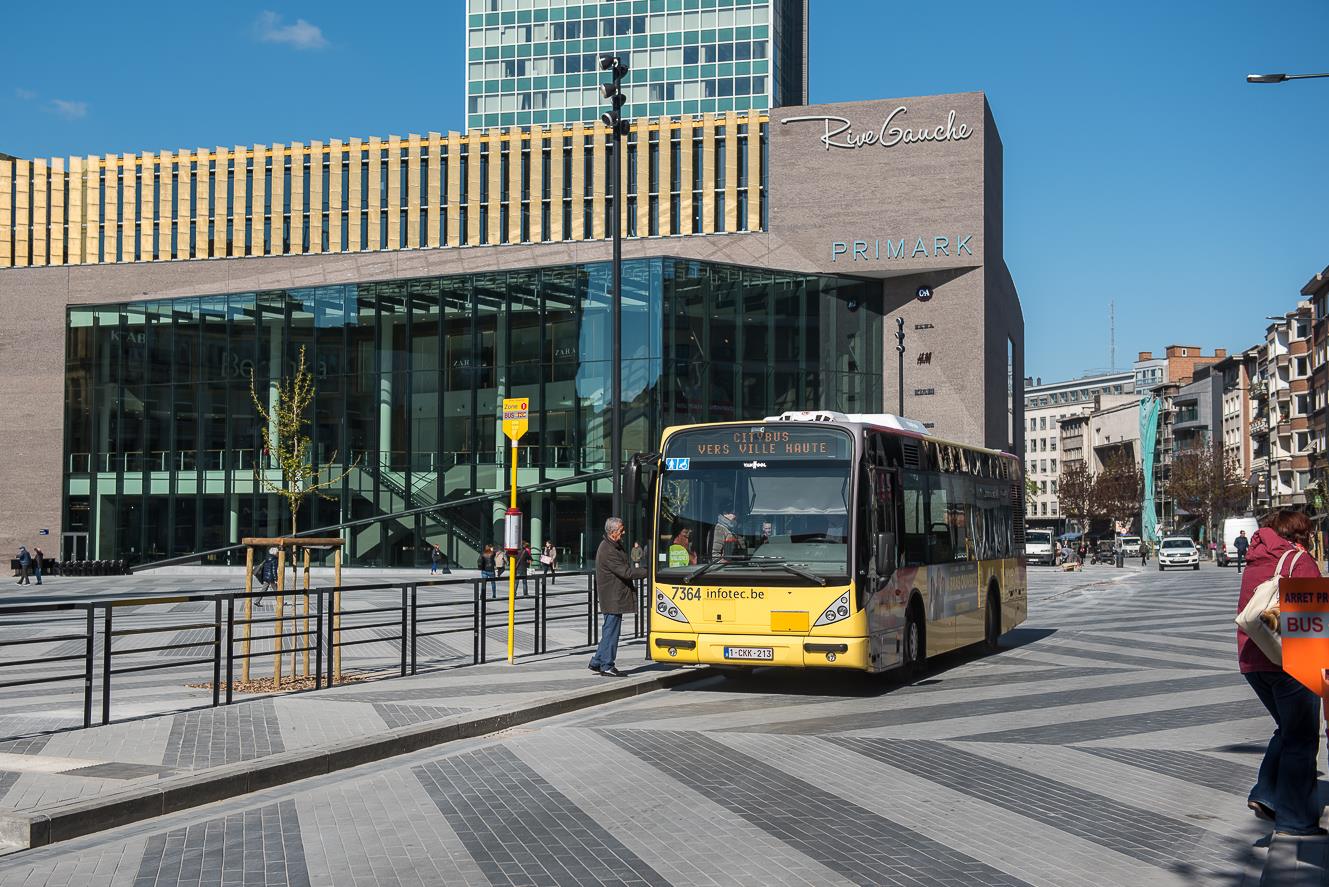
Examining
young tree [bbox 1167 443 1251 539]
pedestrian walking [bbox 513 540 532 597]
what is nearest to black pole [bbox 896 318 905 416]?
pedestrian walking [bbox 513 540 532 597]

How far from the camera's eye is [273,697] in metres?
13.1

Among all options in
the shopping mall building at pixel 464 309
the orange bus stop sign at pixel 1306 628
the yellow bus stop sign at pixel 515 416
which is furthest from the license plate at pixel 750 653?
the shopping mall building at pixel 464 309

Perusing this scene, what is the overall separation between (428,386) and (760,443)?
40.6 metres

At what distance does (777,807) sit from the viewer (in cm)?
843

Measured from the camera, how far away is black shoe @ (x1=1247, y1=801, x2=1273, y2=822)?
795 cm

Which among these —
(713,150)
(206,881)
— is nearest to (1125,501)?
(713,150)

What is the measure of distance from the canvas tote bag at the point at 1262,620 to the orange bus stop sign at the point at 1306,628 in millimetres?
331

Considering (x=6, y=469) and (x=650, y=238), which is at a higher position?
(x=650, y=238)

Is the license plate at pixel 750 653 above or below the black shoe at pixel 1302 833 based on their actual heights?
above

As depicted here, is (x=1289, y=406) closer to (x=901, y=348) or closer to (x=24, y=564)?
(x=901, y=348)

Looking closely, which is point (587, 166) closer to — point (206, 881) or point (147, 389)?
point (147, 389)

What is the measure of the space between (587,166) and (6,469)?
2915 cm

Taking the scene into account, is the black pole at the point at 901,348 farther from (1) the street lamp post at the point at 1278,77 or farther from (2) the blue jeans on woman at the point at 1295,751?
(2) the blue jeans on woman at the point at 1295,751

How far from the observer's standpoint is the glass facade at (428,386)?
51188mm
